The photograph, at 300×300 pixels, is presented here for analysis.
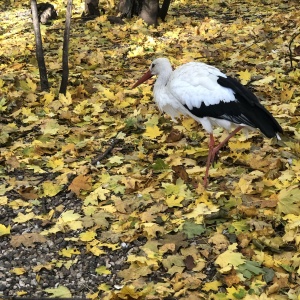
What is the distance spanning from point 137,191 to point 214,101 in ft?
3.54

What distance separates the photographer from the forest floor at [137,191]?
3447 mm

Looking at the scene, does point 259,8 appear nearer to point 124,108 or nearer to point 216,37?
point 216,37

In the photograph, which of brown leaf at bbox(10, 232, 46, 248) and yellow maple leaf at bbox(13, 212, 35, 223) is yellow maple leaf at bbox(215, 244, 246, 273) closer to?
brown leaf at bbox(10, 232, 46, 248)

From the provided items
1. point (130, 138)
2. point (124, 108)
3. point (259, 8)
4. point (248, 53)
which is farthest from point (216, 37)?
point (130, 138)

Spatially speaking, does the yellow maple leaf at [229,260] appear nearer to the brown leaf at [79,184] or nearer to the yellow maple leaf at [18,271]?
the yellow maple leaf at [18,271]

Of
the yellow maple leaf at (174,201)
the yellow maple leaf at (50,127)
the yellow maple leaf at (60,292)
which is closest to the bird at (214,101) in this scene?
the yellow maple leaf at (174,201)

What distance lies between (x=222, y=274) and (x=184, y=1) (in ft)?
34.5

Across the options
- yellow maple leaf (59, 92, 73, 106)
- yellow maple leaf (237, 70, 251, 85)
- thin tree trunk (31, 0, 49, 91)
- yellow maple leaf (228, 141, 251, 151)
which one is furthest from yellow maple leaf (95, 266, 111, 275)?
yellow maple leaf (237, 70, 251, 85)

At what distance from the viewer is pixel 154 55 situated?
862cm

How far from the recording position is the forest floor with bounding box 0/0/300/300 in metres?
3.45

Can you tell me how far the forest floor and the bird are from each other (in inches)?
17.5

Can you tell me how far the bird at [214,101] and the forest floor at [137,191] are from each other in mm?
445

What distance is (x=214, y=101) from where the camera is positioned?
4.59 metres

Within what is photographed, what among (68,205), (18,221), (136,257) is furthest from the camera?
(68,205)
